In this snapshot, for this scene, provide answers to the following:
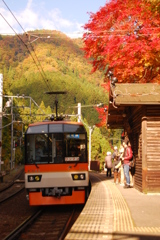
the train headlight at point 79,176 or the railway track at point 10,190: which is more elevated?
the train headlight at point 79,176

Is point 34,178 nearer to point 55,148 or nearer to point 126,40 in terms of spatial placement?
point 55,148

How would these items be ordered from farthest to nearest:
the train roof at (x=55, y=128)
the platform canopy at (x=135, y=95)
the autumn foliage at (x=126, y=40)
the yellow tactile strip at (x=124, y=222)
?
the autumn foliage at (x=126, y=40) < the train roof at (x=55, y=128) < the platform canopy at (x=135, y=95) < the yellow tactile strip at (x=124, y=222)

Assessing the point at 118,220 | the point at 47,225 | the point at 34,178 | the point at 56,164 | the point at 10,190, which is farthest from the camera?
the point at 10,190

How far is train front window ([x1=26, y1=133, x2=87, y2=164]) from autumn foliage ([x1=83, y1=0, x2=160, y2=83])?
277 inches

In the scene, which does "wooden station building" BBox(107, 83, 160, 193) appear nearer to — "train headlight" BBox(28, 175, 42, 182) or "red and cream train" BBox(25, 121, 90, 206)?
"red and cream train" BBox(25, 121, 90, 206)

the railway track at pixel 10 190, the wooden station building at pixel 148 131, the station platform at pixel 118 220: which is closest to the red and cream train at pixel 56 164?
the station platform at pixel 118 220

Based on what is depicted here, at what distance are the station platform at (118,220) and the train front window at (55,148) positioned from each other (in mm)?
2140

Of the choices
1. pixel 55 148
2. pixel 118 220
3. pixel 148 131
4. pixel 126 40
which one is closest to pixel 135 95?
pixel 148 131

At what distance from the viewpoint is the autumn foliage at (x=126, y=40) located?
1789 cm

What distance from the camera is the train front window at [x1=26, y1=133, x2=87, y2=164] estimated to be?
1206 cm

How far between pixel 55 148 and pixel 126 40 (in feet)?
28.1

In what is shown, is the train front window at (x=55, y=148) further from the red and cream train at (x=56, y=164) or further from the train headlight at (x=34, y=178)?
the train headlight at (x=34, y=178)

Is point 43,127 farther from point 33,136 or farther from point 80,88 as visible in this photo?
point 80,88

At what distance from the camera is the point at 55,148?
12227 mm
